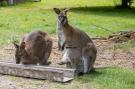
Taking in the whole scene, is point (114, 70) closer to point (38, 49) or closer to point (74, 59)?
point (74, 59)

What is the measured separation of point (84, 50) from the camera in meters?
9.00

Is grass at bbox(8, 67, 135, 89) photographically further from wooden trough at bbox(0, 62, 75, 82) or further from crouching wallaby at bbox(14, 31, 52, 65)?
crouching wallaby at bbox(14, 31, 52, 65)

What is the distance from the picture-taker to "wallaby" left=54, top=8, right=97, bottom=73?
29.1 feet

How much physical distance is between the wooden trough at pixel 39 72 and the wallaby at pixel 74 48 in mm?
343

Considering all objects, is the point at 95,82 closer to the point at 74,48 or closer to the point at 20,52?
the point at 74,48

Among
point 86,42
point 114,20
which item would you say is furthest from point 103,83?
point 114,20

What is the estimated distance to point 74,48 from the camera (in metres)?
8.92

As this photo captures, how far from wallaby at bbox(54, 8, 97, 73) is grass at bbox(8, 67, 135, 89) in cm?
28

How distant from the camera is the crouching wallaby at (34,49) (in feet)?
28.4

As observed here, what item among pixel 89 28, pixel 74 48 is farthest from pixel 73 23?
pixel 74 48

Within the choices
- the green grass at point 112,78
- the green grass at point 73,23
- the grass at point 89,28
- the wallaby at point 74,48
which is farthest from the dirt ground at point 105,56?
the green grass at point 73,23

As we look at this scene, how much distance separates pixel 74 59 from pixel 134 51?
146 inches

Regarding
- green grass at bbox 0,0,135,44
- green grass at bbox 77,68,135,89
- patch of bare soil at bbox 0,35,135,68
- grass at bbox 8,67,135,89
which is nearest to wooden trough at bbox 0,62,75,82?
grass at bbox 8,67,135,89

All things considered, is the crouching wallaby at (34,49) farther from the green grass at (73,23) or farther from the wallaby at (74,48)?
the green grass at (73,23)
